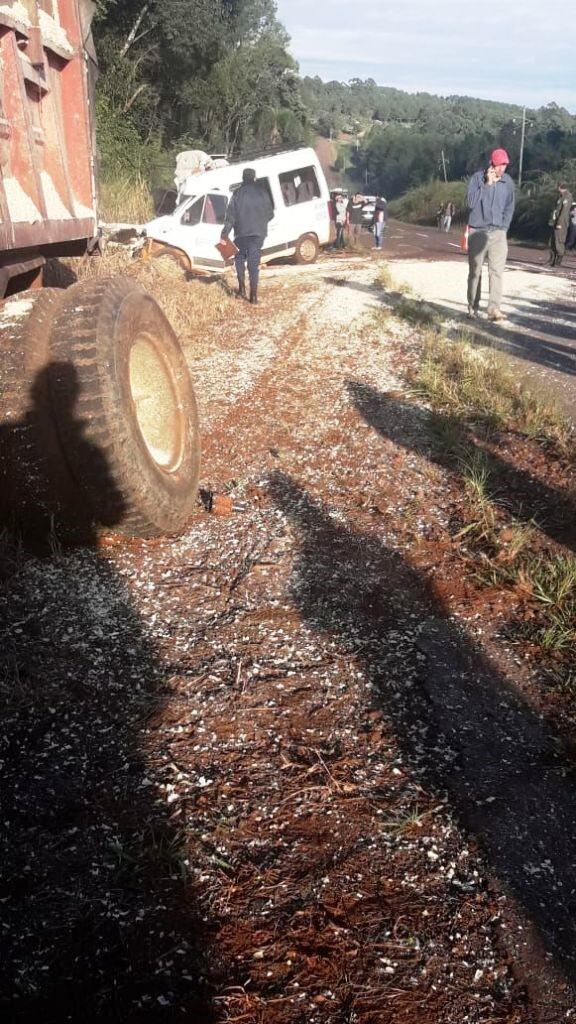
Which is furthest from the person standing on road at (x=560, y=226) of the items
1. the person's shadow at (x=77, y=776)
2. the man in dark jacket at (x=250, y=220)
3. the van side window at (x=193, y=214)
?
the person's shadow at (x=77, y=776)

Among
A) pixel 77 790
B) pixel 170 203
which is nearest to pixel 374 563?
pixel 77 790

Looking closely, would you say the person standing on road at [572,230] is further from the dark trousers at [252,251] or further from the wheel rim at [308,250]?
the dark trousers at [252,251]

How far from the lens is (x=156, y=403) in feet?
14.1

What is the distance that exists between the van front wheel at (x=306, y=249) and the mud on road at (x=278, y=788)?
1381 centimetres

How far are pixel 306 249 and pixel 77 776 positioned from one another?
16023mm

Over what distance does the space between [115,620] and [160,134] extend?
2495 cm

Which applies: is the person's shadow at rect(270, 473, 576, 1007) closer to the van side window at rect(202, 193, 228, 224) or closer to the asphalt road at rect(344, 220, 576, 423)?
the asphalt road at rect(344, 220, 576, 423)

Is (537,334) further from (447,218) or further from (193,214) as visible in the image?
(447,218)

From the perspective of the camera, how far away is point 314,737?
2471 mm

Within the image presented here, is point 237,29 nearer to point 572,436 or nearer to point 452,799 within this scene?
point 572,436

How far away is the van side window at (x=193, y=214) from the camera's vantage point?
45.3ft

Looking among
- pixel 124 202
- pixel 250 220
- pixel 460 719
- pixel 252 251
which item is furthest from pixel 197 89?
pixel 460 719

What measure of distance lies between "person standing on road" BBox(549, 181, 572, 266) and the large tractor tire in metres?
15.5

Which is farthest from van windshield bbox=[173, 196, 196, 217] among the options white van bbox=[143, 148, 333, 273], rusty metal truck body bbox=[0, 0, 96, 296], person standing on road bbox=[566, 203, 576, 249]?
rusty metal truck body bbox=[0, 0, 96, 296]
